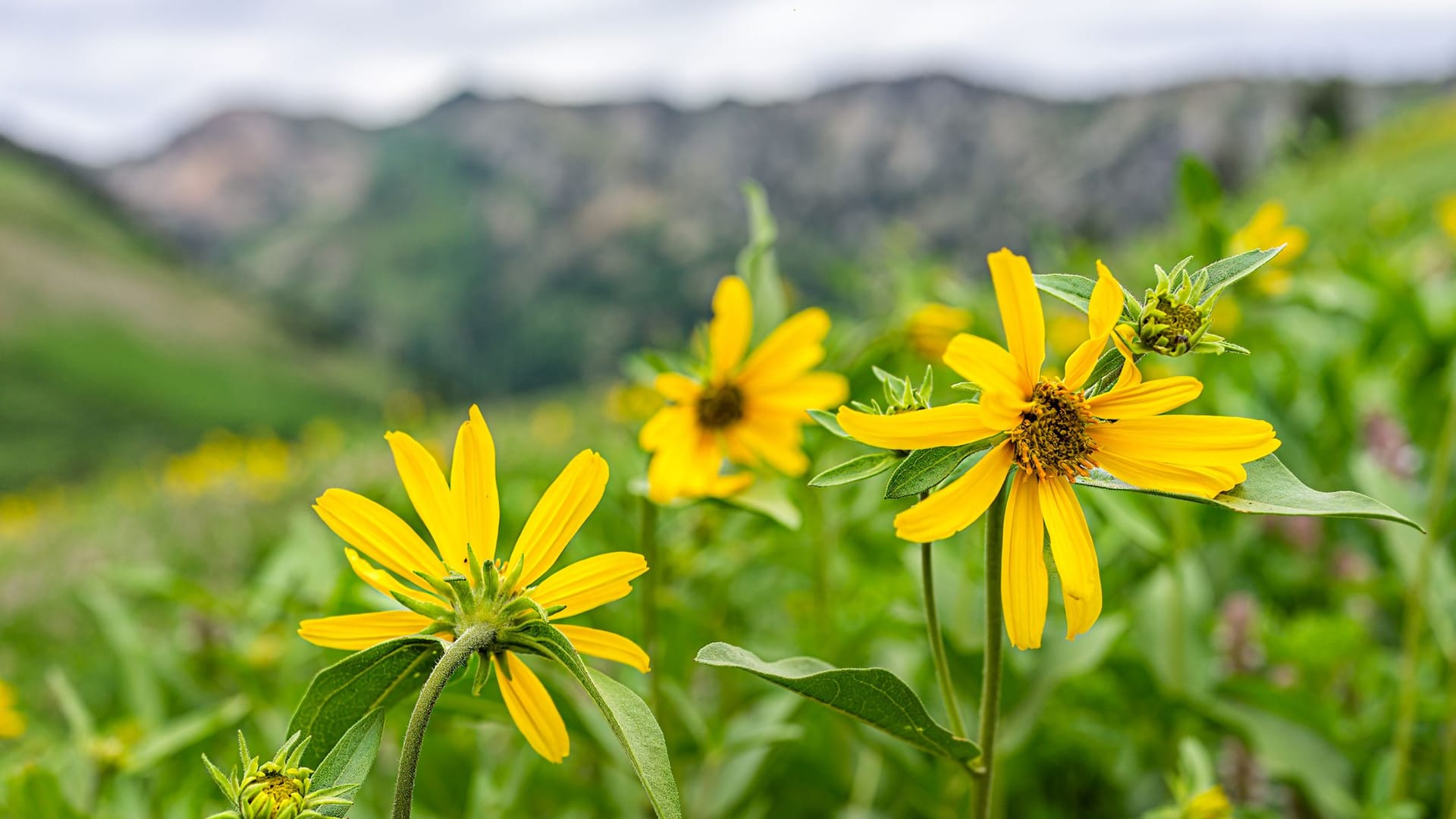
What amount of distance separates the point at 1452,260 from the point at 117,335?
77801 mm

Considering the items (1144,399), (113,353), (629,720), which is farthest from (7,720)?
(113,353)

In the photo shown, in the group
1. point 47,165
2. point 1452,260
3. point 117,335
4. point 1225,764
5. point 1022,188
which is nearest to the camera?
point 1225,764

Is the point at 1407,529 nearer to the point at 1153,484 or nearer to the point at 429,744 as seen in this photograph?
the point at 1153,484

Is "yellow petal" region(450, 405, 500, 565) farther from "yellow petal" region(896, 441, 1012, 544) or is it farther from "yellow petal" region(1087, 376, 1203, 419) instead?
"yellow petal" region(1087, 376, 1203, 419)

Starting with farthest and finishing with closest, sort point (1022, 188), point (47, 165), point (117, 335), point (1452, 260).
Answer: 1. point (1022, 188)
2. point (47, 165)
3. point (117, 335)
4. point (1452, 260)

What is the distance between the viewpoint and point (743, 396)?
3.80 feet

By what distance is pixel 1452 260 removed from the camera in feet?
8.93

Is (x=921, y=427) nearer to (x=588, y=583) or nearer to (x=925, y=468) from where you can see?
(x=925, y=468)

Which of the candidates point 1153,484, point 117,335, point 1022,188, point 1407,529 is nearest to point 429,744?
point 1153,484

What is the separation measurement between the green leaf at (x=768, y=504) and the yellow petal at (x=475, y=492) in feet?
1.11

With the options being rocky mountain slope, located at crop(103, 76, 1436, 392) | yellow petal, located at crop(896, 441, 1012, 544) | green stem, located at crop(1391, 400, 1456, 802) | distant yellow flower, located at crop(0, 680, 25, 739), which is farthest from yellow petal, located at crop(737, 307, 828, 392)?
rocky mountain slope, located at crop(103, 76, 1436, 392)

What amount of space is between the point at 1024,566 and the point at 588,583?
259 millimetres

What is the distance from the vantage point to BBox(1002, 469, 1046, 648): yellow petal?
1.77 feet

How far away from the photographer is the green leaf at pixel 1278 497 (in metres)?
0.48
